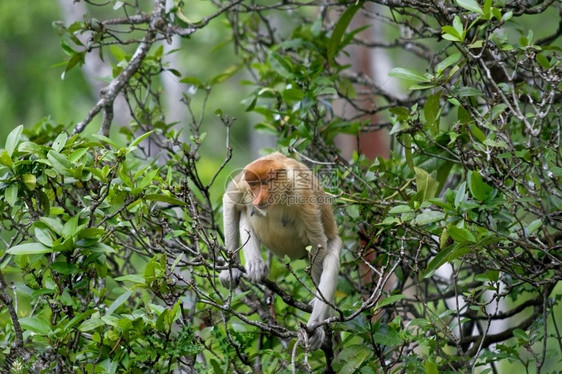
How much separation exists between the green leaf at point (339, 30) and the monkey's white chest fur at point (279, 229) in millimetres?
1174

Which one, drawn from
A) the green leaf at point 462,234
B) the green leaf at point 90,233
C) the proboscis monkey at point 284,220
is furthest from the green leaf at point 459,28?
the green leaf at point 90,233

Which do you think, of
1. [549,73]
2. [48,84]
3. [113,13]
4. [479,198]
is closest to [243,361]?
[479,198]

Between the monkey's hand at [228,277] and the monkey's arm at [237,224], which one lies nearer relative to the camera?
the monkey's hand at [228,277]

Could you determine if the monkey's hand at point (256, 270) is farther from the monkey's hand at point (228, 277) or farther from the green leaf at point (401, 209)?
the green leaf at point (401, 209)

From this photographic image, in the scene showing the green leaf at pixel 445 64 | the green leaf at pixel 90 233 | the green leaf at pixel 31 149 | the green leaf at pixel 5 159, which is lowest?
the green leaf at pixel 90 233

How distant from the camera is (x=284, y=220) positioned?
4.19 meters

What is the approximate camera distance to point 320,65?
4.58 meters

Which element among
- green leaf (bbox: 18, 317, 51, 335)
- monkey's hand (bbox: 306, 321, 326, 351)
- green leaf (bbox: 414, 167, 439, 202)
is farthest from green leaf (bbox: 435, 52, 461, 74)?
green leaf (bbox: 18, 317, 51, 335)

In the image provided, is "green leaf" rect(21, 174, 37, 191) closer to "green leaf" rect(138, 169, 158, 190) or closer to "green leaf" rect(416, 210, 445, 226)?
"green leaf" rect(138, 169, 158, 190)

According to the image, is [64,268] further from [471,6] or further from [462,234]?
[471,6]

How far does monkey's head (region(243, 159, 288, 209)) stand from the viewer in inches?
151

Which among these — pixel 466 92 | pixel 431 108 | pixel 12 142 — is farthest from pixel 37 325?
pixel 466 92

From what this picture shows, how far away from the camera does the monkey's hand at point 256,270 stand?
382 cm

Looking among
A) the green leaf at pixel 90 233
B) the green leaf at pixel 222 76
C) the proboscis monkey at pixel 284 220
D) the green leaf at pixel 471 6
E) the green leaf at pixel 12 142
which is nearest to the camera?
the green leaf at pixel 90 233
